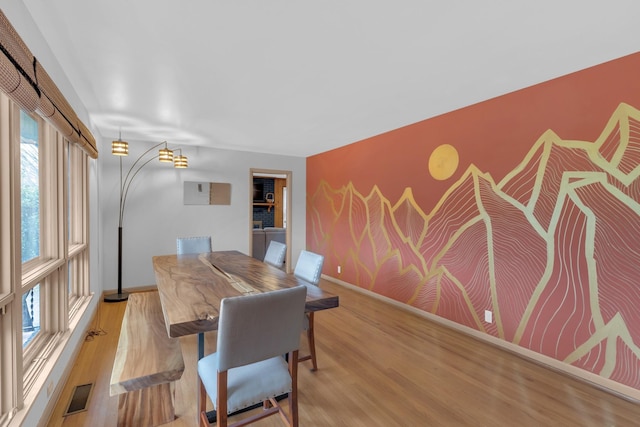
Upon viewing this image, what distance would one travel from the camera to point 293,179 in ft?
18.9

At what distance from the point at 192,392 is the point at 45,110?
200 cm

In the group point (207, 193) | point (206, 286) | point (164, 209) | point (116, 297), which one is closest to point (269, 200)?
point (207, 193)

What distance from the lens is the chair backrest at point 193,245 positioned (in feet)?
11.9

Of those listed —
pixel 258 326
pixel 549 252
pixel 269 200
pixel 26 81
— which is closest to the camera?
pixel 26 81

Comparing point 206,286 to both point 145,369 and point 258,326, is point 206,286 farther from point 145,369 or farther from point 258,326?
point 258,326

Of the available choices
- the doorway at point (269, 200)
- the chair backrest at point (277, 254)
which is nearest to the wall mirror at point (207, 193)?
the chair backrest at point (277, 254)

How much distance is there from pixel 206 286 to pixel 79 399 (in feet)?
3.69

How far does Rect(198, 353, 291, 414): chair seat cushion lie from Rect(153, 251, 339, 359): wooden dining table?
0.76ft

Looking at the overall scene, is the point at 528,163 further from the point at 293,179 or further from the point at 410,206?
the point at 293,179

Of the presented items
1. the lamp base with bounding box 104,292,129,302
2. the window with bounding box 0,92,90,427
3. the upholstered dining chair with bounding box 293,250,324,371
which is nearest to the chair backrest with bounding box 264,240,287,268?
the upholstered dining chair with bounding box 293,250,324,371

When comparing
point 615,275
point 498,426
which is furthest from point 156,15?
point 615,275

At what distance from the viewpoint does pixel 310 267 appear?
8.36ft

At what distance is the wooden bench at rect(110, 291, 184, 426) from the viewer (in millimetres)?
1481

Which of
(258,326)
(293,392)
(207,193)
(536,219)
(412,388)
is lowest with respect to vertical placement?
(412,388)
